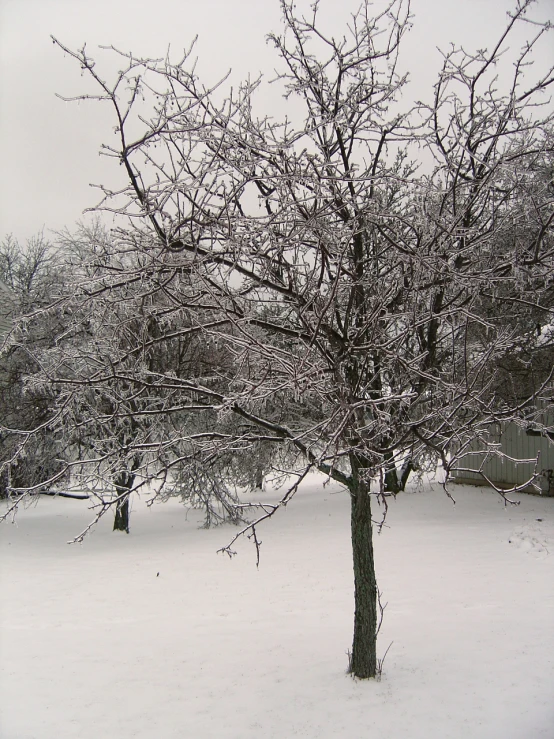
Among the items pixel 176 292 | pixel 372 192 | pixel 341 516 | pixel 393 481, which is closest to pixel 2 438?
pixel 341 516

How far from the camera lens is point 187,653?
6938mm

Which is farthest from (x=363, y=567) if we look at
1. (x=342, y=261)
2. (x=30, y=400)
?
(x=30, y=400)

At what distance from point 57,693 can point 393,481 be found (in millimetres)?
11904

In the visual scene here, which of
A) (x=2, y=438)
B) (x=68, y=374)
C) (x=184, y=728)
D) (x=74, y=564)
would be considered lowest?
(x=74, y=564)

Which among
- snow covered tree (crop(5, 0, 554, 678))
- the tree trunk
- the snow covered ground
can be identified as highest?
snow covered tree (crop(5, 0, 554, 678))

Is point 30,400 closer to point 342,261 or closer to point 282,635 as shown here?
point 282,635

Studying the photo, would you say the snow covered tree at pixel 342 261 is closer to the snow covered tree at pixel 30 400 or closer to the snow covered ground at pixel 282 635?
the snow covered ground at pixel 282 635

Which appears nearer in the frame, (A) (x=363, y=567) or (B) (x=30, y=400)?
(A) (x=363, y=567)

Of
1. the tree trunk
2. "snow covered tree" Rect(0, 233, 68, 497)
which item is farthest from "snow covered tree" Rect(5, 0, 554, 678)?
"snow covered tree" Rect(0, 233, 68, 497)

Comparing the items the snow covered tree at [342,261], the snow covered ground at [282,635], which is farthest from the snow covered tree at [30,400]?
the snow covered tree at [342,261]

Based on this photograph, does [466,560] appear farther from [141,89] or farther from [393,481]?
[141,89]

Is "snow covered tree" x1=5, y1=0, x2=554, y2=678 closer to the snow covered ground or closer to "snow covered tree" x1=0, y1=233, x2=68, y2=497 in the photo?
the snow covered ground

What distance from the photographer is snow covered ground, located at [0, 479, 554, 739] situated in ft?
16.6

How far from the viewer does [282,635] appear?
7.41m
